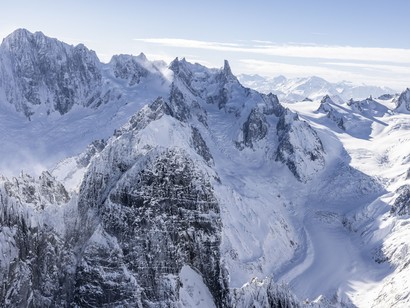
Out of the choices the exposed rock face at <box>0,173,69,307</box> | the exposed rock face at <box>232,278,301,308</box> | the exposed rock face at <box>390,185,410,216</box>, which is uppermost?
the exposed rock face at <box>0,173,69,307</box>

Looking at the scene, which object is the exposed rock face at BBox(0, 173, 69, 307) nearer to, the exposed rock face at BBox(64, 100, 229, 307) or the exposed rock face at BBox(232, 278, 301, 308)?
the exposed rock face at BBox(64, 100, 229, 307)

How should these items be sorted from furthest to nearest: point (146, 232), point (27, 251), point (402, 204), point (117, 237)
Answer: point (402, 204), point (146, 232), point (117, 237), point (27, 251)

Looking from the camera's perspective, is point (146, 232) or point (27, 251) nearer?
point (27, 251)

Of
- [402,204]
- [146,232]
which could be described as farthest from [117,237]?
[402,204]

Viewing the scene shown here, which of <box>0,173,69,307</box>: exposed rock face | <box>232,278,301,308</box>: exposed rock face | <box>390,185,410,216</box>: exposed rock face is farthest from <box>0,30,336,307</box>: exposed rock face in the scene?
<box>390,185,410,216</box>: exposed rock face

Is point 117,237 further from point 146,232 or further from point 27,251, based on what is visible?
point 27,251

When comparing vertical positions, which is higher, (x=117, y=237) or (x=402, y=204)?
(x=117, y=237)

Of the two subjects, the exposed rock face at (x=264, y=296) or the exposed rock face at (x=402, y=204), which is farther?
the exposed rock face at (x=402, y=204)

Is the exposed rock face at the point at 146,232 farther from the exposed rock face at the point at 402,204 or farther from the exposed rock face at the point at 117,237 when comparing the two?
the exposed rock face at the point at 402,204

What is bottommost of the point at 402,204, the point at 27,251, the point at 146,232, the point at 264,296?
the point at 402,204

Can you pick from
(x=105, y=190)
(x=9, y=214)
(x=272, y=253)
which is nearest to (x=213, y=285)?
(x=105, y=190)

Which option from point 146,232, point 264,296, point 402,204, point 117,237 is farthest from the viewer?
point 402,204

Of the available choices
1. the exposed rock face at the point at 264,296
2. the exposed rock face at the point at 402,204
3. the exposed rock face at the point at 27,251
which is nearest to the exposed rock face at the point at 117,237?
the exposed rock face at the point at 27,251
